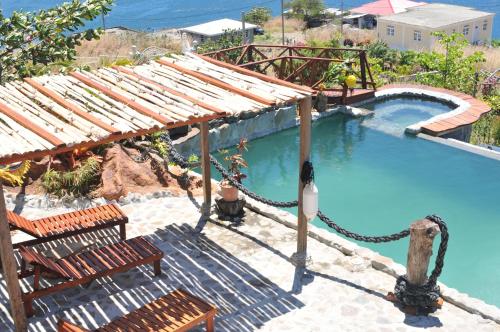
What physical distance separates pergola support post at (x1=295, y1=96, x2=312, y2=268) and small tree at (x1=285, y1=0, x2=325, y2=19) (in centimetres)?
5954

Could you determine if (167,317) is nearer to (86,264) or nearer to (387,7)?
(86,264)

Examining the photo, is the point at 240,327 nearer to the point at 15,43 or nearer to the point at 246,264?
the point at 246,264

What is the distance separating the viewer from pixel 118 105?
6.69 meters

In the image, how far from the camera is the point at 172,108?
260 inches

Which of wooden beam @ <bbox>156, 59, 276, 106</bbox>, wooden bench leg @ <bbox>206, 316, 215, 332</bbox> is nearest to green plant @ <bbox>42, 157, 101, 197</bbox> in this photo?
wooden beam @ <bbox>156, 59, 276, 106</bbox>

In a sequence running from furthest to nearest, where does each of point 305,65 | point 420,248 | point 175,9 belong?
point 175,9
point 305,65
point 420,248

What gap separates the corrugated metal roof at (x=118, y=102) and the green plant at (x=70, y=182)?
226 centimetres

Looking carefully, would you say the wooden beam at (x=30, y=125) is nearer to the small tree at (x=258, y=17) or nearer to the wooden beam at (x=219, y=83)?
the wooden beam at (x=219, y=83)

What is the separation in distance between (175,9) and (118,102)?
9316 cm

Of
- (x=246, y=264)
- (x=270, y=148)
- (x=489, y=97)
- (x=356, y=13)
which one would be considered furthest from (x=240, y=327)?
(x=356, y=13)

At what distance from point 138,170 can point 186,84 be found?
122 inches

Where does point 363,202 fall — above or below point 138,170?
below

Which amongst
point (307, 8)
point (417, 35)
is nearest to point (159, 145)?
point (417, 35)

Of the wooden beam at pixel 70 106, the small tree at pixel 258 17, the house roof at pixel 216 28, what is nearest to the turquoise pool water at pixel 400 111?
the wooden beam at pixel 70 106
